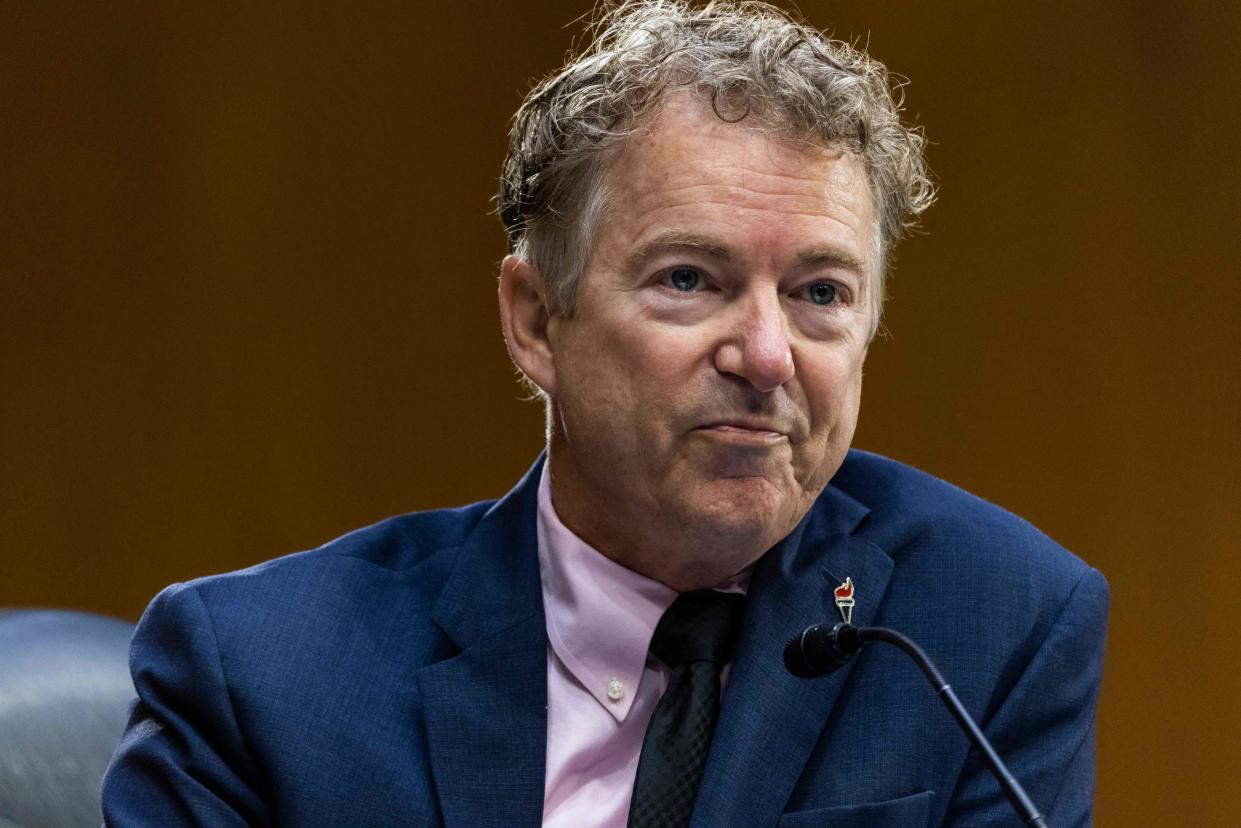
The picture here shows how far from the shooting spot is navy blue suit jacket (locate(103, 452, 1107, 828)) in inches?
64.7

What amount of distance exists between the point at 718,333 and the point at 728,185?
6.5 inches

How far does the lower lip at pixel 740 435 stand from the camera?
1.66m

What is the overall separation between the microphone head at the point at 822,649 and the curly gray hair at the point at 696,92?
21.4 inches

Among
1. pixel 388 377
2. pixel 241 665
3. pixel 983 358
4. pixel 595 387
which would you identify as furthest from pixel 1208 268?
pixel 241 665

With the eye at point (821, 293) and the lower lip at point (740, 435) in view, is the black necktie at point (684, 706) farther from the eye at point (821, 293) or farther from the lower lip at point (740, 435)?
the eye at point (821, 293)

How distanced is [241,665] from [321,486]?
1878mm

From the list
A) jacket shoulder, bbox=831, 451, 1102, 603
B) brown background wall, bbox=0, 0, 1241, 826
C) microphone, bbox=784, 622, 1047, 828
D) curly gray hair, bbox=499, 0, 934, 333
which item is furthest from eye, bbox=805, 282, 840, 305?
brown background wall, bbox=0, 0, 1241, 826

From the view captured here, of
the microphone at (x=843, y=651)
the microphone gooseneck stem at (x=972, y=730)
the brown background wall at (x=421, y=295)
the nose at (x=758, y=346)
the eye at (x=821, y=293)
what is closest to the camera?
the microphone gooseneck stem at (x=972, y=730)

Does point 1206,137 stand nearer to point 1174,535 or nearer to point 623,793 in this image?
point 1174,535

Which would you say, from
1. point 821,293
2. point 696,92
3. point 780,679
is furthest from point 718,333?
point 780,679

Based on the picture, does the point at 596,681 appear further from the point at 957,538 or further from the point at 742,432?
the point at 957,538

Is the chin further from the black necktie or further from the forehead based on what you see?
the forehead

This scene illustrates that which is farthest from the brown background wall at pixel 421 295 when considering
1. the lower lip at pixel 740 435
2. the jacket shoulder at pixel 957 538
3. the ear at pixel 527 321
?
the lower lip at pixel 740 435

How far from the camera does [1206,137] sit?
336 cm
